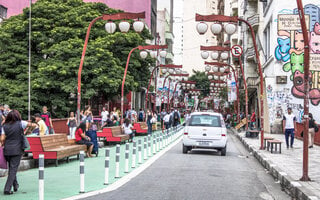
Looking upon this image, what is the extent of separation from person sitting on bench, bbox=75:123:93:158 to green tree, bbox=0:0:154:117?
1660cm

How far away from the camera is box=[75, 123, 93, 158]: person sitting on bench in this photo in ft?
65.9

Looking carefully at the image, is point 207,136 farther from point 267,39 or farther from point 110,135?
point 267,39

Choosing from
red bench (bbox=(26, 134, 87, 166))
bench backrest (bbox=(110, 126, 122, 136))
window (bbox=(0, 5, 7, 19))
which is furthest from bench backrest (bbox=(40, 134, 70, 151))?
window (bbox=(0, 5, 7, 19))

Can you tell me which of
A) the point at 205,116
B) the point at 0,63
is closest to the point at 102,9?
the point at 0,63

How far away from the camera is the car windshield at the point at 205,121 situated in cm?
2284

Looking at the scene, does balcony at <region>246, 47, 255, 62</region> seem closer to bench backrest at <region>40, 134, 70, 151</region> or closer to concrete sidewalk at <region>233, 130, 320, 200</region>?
concrete sidewalk at <region>233, 130, 320, 200</region>

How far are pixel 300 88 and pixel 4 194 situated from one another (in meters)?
31.3

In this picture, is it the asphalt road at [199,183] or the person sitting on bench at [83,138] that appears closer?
the asphalt road at [199,183]

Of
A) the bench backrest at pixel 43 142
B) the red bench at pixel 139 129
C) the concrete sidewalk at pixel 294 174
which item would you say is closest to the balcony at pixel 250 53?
the red bench at pixel 139 129

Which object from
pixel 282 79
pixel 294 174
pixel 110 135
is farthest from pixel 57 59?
pixel 294 174

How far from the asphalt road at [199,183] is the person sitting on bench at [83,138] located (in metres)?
3.38

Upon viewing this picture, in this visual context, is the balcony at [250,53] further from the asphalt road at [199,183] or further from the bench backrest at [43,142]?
the bench backrest at [43,142]

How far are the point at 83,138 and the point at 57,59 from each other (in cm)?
1956

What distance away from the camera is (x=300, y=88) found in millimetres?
39125
